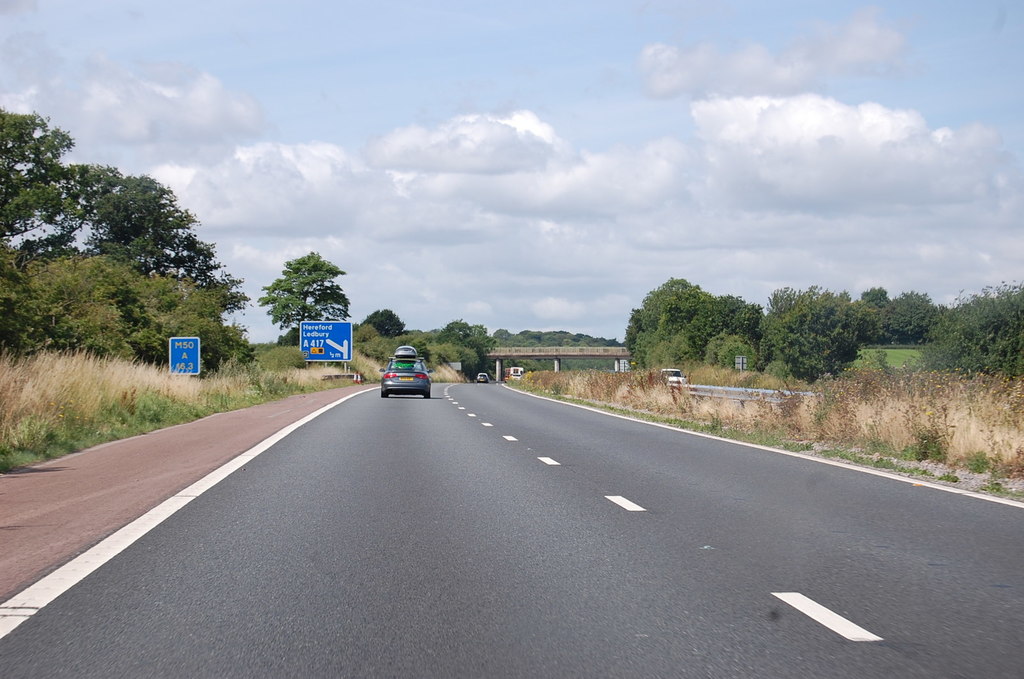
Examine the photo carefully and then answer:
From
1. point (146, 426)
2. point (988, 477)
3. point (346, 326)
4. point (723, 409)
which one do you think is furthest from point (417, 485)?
point (346, 326)

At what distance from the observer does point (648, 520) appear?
10031mm

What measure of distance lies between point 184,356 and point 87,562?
97.0 feet

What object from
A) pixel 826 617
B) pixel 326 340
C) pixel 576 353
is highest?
pixel 576 353

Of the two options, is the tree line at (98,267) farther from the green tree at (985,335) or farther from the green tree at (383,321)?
the green tree at (383,321)

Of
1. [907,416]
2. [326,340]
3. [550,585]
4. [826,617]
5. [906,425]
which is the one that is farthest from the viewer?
[326,340]

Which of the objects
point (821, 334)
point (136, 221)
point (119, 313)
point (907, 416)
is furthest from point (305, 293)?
point (907, 416)

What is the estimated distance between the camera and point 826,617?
20.5 ft

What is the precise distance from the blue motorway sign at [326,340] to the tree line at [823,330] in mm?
29977

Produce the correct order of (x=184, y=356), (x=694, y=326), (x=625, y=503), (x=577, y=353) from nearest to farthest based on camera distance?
(x=625, y=503) → (x=184, y=356) → (x=694, y=326) → (x=577, y=353)

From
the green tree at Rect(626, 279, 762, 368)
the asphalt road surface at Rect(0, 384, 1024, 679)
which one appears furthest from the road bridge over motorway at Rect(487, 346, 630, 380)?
the asphalt road surface at Rect(0, 384, 1024, 679)

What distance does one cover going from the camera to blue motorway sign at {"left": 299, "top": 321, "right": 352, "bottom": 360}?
2726 inches

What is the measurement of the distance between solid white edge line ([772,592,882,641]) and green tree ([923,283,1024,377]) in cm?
4126

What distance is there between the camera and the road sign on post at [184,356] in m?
36.2

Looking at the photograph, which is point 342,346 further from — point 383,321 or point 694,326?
point 383,321
